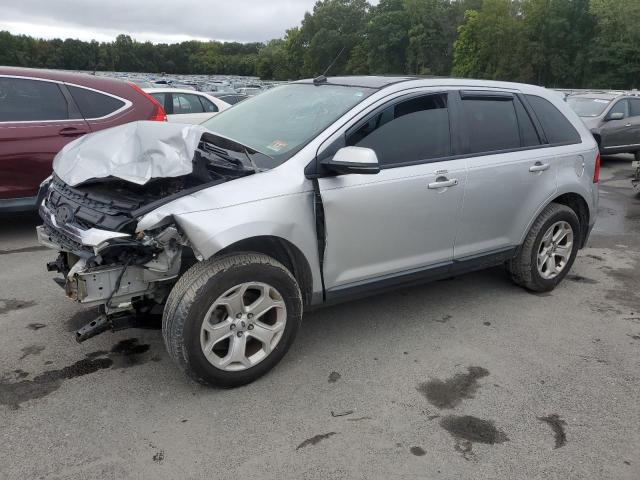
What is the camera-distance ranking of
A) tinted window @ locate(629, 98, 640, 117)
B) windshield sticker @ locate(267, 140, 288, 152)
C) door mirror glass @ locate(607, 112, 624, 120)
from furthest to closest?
1. tinted window @ locate(629, 98, 640, 117)
2. door mirror glass @ locate(607, 112, 624, 120)
3. windshield sticker @ locate(267, 140, 288, 152)

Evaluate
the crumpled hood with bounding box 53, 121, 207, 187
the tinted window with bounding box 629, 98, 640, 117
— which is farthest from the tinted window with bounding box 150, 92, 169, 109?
the tinted window with bounding box 629, 98, 640, 117

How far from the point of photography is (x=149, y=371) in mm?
3432

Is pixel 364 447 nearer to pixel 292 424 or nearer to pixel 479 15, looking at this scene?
pixel 292 424

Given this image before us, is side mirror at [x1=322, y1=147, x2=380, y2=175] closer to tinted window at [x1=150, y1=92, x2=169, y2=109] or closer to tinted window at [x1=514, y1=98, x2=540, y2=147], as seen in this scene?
tinted window at [x1=514, y1=98, x2=540, y2=147]

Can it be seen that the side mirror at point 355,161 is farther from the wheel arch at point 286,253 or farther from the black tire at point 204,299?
the black tire at point 204,299

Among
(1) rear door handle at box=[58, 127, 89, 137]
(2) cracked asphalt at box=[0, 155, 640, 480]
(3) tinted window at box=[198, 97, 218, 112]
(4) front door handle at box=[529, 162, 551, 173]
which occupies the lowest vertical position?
(2) cracked asphalt at box=[0, 155, 640, 480]

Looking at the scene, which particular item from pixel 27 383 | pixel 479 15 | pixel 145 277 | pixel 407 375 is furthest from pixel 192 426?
pixel 479 15

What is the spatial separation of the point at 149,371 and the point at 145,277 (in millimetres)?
678

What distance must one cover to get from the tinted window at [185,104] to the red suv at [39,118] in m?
5.04

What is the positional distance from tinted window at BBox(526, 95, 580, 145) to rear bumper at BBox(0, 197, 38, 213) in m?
4.97

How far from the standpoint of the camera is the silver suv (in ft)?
9.89

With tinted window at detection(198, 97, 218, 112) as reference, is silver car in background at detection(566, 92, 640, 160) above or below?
below

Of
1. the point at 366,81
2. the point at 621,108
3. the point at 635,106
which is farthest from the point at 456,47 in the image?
the point at 366,81

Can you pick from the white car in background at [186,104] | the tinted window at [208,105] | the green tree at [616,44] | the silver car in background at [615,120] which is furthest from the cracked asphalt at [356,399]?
the green tree at [616,44]
